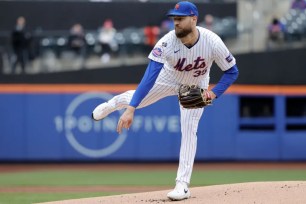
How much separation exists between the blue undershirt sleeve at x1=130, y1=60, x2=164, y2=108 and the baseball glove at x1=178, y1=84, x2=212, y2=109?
0.32 meters

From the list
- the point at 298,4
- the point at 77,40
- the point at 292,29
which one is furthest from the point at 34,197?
the point at 298,4

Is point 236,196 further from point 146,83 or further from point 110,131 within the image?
point 110,131

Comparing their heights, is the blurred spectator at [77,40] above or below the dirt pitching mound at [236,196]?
above

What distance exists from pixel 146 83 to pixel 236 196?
1412 mm

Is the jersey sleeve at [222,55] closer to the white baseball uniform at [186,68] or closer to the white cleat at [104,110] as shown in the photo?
the white baseball uniform at [186,68]

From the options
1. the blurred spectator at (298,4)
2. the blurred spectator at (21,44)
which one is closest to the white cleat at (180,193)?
the blurred spectator at (21,44)

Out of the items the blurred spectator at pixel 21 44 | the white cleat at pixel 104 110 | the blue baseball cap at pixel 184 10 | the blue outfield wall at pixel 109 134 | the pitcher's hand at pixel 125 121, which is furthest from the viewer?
the blurred spectator at pixel 21 44

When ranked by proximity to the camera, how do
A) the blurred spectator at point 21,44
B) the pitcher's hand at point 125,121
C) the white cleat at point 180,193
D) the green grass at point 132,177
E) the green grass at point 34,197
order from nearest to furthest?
the pitcher's hand at point 125,121 → the white cleat at point 180,193 → the green grass at point 34,197 → the green grass at point 132,177 → the blurred spectator at point 21,44

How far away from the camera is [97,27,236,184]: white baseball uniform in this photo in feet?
22.7

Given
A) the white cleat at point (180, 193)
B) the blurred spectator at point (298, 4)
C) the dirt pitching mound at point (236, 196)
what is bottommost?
the dirt pitching mound at point (236, 196)

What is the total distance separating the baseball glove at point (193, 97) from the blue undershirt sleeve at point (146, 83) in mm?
323

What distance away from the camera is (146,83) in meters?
6.78

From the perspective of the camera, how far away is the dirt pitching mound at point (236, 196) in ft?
22.6

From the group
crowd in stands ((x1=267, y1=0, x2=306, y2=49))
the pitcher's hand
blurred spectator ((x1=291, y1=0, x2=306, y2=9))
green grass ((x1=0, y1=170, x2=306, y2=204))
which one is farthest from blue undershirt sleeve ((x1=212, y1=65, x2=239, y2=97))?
blurred spectator ((x1=291, y1=0, x2=306, y2=9))
